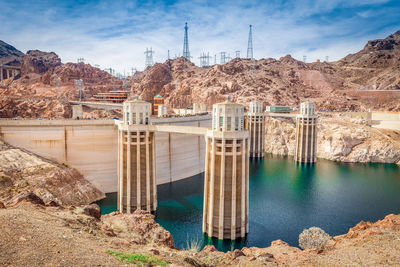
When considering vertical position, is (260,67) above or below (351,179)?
above

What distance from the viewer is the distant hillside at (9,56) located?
147750mm

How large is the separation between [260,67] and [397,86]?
160 ft

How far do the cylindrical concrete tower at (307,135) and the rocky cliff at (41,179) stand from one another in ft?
151

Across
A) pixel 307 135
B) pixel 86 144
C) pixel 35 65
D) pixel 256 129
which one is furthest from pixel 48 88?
pixel 307 135

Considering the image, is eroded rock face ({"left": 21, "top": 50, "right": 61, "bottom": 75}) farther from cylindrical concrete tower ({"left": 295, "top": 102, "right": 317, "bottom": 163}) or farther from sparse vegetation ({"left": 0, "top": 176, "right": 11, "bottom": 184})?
cylindrical concrete tower ({"left": 295, "top": 102, "right": 317, "bottom": 163})

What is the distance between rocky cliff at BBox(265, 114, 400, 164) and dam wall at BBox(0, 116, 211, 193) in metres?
40.0

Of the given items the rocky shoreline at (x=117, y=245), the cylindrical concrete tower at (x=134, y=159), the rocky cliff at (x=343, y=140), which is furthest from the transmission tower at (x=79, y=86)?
the rocky shoreline at (x=117, y=245)

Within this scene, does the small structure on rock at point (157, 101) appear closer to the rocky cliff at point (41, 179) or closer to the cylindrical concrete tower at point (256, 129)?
the cylindrical concrete tower at point (256, 129)

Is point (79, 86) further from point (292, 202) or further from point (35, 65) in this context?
point (292, 202)

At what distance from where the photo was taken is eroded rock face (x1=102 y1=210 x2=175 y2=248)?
20953 millimetres

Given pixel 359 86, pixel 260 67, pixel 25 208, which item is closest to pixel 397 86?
pixel 359 86

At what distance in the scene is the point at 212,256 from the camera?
63.6 feet

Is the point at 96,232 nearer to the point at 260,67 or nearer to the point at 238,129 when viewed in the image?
the point at 238,129

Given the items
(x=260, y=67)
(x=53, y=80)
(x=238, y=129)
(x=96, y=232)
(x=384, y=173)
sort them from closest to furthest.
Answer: (x=96, y=232) < (x=238, y=129) < (x=384, y=173) < (x=53, y=80) < (x=260, y=67)
